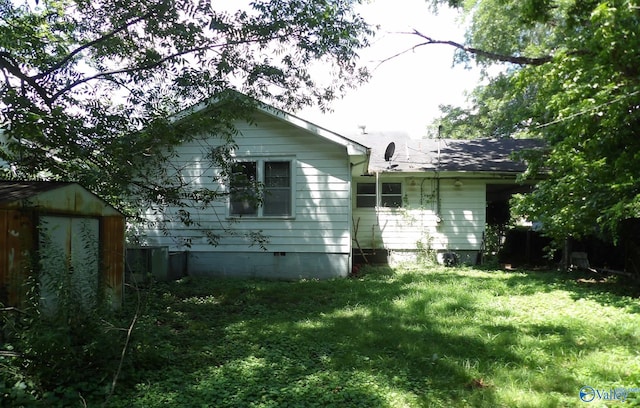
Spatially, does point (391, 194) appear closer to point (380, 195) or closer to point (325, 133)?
point (380, 195)

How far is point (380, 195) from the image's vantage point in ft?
38.1

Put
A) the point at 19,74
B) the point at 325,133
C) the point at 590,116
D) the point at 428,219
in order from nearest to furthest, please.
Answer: the point at 19,74
the point at 590,116
the point at 325,133
the point at 428,219

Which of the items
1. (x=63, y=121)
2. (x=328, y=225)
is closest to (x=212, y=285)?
(x=328, y=225)

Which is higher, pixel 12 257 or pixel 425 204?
pixel 425 204

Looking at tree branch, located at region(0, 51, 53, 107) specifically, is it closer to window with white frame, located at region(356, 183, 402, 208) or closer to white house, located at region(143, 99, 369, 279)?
white house, located at region(143, 99, 369, 279)

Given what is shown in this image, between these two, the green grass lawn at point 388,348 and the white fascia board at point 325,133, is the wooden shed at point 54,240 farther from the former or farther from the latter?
the white fascia board at point 325,133

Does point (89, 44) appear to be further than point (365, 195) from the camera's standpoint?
No

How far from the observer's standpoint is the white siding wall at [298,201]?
956 centimetres

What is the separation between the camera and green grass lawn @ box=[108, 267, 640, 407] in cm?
343

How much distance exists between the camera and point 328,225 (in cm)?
956

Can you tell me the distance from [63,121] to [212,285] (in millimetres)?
4520

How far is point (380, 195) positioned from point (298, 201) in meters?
3.01

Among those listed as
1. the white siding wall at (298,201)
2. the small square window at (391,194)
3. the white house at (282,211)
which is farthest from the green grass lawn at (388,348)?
the small square window at (391,194)

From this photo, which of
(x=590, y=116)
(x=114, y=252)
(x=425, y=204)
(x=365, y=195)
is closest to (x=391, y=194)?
(x=365, y=195)
